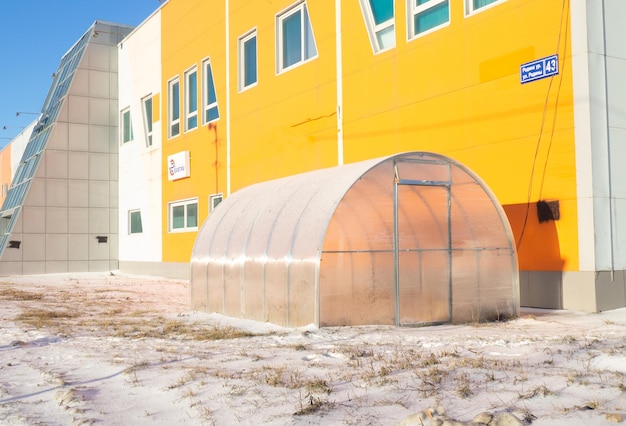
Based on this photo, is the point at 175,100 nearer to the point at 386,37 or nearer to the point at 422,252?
the point at 386,37

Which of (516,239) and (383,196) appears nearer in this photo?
(383,196)

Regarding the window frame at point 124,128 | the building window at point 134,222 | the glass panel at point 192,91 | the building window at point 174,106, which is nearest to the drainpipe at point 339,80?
the glass panel at point 192,91

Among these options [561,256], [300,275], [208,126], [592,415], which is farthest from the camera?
[208,126]

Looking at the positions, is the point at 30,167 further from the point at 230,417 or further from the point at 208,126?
the point at 230,417

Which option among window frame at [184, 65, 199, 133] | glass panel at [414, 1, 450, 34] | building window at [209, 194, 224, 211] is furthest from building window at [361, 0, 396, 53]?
window frame at [184, 65, 199, 133]

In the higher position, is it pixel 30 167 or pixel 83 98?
pixel 83 98

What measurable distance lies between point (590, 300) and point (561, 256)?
0.89 metres

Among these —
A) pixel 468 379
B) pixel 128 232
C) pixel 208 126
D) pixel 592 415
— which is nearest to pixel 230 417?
pixel 468 379

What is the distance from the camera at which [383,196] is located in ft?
35.4

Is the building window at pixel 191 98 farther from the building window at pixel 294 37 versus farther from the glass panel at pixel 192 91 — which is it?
the building window at pixel 294 37

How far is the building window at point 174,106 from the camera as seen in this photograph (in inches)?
1025

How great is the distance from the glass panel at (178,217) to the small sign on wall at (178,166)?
1.15 metres

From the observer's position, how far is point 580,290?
11.3 m

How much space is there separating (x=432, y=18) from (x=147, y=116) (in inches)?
664
